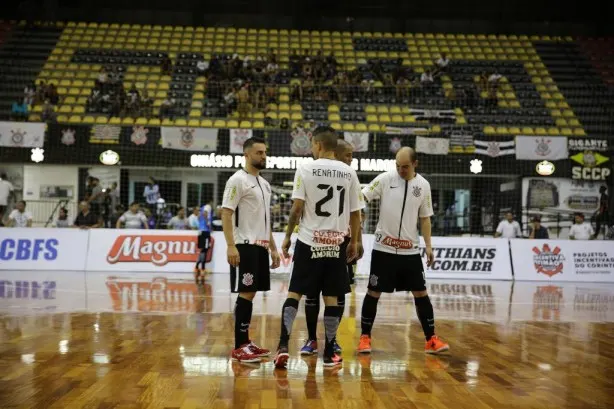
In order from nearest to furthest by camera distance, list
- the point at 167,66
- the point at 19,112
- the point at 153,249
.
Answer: the point at 153,249
the point at 19,112
the point at 167,66

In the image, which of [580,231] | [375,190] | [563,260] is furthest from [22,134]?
[375,190]

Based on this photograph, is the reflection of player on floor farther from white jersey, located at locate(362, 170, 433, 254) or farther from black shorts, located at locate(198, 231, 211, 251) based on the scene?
black shorts, located at locate(198, 231, 211, 251)

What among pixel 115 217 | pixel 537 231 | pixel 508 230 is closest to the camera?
pixel 508 230

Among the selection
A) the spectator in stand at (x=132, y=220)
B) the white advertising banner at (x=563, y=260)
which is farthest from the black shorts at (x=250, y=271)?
the white advertising banner at (x=563, y=260)

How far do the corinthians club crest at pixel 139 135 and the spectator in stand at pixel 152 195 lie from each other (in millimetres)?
1658

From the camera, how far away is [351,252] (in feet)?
21.6

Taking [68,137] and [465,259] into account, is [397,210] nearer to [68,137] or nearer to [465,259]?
[465,259]

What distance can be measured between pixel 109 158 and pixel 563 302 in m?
15.3

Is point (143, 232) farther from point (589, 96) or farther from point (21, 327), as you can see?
point (589, 96)

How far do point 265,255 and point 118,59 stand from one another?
80.0 ft

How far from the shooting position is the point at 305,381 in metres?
5.64

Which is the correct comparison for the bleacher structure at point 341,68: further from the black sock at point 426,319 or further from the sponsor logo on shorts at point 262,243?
the sponsor logo on shorts at point 262,243

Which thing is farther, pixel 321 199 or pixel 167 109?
pixel 167 109

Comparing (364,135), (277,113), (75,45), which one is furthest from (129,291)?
(75,45)
